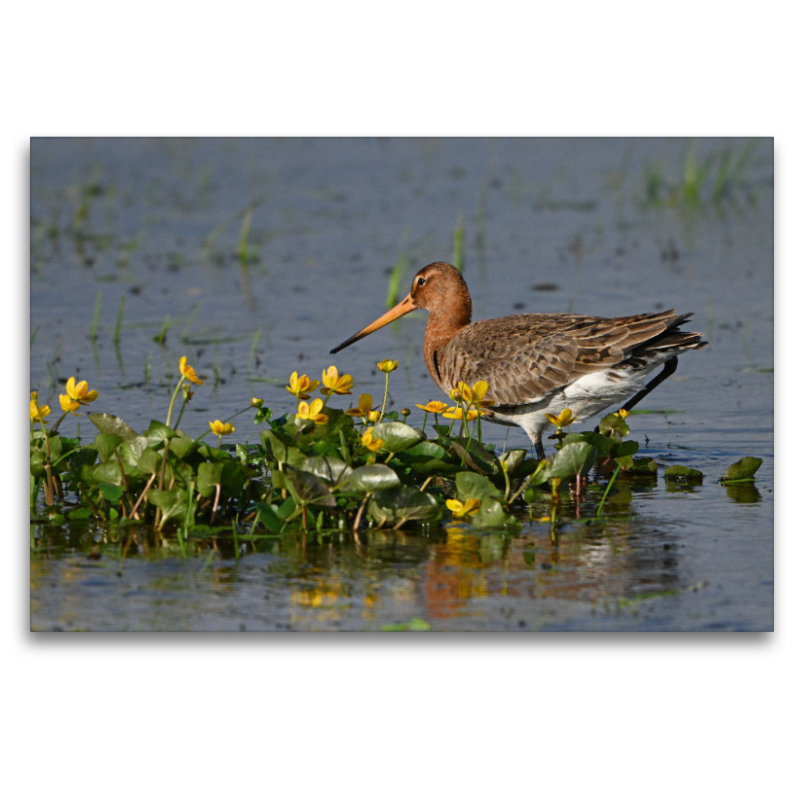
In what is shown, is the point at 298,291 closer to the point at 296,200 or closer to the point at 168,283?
the point at 168,283

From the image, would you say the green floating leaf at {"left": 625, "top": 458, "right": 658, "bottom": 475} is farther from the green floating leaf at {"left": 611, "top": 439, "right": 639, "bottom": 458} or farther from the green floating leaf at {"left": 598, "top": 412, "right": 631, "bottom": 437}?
the green floating leaf at {"left": 598, "top": 412, "right": 631, "bottom": 437}

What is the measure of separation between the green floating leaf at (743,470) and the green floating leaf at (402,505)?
180cm

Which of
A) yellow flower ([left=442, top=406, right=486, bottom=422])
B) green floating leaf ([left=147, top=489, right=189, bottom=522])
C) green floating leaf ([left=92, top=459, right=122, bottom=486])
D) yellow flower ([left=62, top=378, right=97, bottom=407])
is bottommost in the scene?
green floating leaf ([left=147, top=489, right=189, bottom=522])

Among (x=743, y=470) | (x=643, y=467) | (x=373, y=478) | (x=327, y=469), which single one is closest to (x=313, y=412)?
(x=327, y=469)

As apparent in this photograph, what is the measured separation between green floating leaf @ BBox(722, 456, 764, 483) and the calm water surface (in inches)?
4.6

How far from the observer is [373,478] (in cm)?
616

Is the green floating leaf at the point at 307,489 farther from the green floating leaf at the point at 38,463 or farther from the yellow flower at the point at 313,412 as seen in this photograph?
the green floating leaf at the point at 38,463

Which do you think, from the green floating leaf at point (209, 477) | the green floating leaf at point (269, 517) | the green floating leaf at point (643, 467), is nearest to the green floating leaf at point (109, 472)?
the green floating leaf at point (209, 477)

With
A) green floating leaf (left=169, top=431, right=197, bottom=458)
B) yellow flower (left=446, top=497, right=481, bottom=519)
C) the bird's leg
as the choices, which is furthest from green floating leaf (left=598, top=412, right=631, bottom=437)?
green floating leaf (left=169, top=431, right=197, bottom=458)

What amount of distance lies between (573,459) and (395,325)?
4625 mm

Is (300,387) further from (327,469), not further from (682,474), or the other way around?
(682,474)

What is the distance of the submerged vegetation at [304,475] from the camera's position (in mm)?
6289

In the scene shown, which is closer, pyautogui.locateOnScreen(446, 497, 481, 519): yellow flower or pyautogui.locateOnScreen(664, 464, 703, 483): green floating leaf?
pyautogui.locateOnScreen(446, 497, 481, 519): yellow flower

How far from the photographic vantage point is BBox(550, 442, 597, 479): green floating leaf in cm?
669
